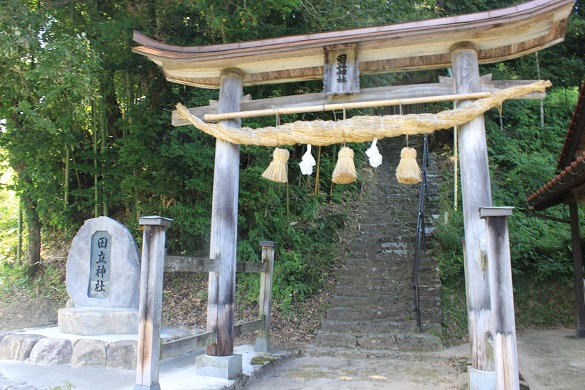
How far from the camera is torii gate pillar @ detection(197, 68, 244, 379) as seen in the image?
172 inches

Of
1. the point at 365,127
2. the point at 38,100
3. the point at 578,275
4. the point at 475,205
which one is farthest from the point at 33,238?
the point at 578,275

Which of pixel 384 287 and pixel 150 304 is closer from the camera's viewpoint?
pixel 150 304

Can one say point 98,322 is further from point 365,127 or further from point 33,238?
Answer: point 33,238

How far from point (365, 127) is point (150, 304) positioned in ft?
8.26

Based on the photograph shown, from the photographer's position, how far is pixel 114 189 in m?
7.80

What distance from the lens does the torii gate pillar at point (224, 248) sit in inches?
172

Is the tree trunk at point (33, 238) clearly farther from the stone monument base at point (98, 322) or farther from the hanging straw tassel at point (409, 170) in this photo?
the hanging straw tassel at point (409, 170)

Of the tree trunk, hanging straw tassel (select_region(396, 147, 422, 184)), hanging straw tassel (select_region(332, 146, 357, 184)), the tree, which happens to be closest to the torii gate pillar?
hanging straw tassel (select_region(332, 146, 357, 184))

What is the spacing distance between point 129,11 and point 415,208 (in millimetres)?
6759

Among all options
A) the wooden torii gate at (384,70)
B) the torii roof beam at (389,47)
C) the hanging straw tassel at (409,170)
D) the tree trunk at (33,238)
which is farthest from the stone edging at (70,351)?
the tree trunk at (33,238)

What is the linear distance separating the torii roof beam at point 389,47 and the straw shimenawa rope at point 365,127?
1.73 feet

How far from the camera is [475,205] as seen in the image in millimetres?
3959

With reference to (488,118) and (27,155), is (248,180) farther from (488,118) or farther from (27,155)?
(488,118)

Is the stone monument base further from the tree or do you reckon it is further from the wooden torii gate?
the tree
